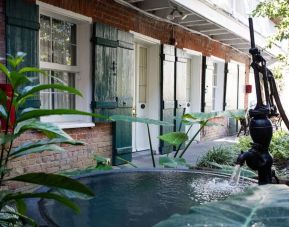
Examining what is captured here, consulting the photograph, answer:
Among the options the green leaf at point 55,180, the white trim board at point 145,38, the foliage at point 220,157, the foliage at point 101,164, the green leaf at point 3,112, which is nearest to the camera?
the green leaf at point 55,180

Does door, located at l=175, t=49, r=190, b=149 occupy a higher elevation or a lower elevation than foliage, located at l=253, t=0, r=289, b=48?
lower

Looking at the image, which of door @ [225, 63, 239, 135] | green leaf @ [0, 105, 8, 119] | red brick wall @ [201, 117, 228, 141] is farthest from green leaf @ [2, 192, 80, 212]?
door @ [225, 63, 239, 135]

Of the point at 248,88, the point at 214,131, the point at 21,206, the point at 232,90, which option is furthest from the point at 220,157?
the point at 248,88

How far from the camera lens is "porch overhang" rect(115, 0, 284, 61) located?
6496mm

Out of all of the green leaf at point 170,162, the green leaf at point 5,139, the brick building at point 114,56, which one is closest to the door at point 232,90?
the brick building at point 114,56

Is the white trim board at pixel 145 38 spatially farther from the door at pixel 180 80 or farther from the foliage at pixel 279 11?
the foliage at pixel 279 11

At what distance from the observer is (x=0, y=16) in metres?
4.18

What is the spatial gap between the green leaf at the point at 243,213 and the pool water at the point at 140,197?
0.91m

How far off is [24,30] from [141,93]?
11.1 feet

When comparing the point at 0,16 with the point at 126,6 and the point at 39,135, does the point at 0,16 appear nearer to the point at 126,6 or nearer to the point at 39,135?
the point at 39,135

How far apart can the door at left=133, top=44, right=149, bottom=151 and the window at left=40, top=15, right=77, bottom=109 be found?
1864 mm

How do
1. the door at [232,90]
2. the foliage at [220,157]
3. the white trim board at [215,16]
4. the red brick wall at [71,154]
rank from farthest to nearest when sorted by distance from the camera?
the door at [232,90], the white trim board at [215,16], the foliage at [220,157], the red brick wall at [71,154]

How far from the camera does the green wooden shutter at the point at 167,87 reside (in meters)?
7.35

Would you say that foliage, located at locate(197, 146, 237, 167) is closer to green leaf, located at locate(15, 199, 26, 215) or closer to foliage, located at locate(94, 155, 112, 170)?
foliage, located at locate(94, 155, 112, 170)
